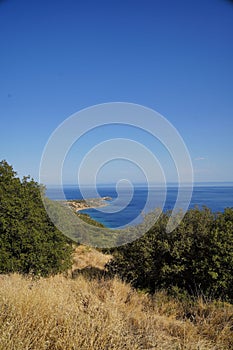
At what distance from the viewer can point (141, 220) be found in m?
8.48

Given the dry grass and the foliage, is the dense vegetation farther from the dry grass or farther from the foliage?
the dry grass

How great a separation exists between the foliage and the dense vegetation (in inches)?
90.1

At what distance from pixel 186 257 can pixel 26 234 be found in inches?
200

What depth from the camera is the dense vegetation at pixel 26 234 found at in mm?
8531

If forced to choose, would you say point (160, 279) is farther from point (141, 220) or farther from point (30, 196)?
point (30, 196)

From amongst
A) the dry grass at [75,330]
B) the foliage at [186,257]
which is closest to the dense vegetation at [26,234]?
the foliage at [186,257]

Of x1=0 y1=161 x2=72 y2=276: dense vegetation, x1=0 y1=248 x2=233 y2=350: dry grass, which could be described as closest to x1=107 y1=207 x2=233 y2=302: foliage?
x1=0 y1=161 x2=72 y2=276: dense vegetation

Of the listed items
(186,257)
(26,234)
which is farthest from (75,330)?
(26,234)

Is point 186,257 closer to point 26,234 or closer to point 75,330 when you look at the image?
point 26,234

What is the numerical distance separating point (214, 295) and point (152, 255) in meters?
1.93

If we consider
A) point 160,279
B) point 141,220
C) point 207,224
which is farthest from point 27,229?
point 207,224

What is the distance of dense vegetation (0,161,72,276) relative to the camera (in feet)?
28.0

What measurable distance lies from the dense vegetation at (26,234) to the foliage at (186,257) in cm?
229

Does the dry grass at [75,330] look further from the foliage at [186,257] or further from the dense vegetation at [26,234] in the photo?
the dense vegetation at [26,234]
